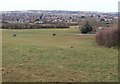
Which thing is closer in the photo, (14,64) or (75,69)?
(75,69)

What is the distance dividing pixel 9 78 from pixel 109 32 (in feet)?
102

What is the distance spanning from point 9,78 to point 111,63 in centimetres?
593

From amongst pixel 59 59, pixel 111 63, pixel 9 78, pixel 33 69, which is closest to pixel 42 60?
pixel 59 59

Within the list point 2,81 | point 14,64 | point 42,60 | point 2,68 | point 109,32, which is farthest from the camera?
point 109,32

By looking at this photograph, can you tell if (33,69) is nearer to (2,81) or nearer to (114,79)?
(2,81)

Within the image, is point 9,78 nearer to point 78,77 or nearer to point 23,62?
point 78,77

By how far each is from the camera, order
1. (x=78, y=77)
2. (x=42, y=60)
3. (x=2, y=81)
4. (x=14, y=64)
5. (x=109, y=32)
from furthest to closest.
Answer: (x=109, y=32), (x=42, y=60), (x=14, y=64), (x=78, y=77), (x=2, y=81)

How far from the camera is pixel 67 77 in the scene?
13195 mm

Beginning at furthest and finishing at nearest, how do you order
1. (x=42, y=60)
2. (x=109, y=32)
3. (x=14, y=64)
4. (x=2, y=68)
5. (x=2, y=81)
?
(x=109, y=32), (x=42, y=60), (x=14, y=64), (x=2, y=68), (x=2, y=81)

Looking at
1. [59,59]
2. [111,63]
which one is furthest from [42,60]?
[111,63]

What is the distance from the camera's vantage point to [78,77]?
13188 millimetres

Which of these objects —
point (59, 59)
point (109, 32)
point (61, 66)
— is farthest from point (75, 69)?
point (109, 32)

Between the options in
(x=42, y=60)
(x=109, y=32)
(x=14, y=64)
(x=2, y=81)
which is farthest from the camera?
(x=109, y=32)

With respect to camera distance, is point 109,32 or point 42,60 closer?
point 42,60
